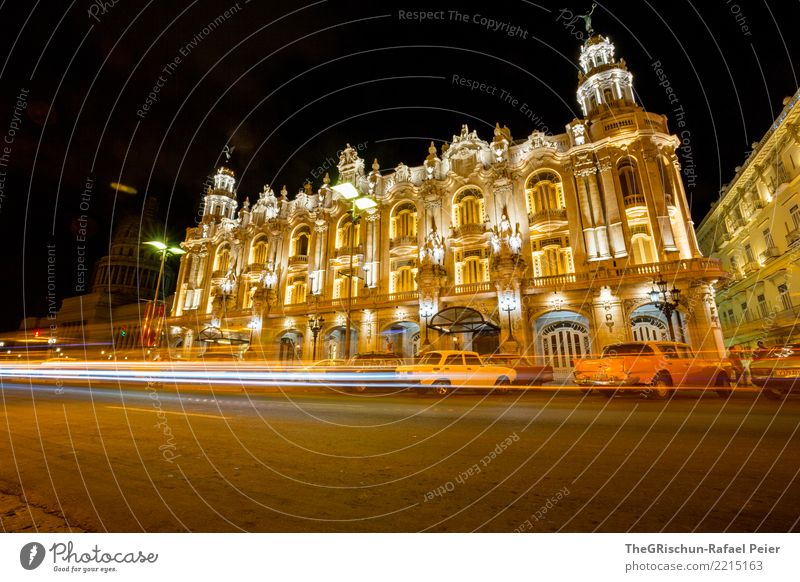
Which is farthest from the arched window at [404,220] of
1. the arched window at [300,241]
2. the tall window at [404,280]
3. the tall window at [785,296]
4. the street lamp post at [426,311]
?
the tall window at [785,296]

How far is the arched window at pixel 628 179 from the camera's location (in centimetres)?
2198

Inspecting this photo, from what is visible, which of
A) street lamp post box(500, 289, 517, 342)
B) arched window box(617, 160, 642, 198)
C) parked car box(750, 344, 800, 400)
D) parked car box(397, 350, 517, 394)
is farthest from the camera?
arched window box(617, 160, 642, 198)

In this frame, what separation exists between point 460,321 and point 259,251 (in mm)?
23718

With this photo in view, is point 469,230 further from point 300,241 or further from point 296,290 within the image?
point 300,241

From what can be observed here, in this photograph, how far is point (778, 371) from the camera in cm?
925

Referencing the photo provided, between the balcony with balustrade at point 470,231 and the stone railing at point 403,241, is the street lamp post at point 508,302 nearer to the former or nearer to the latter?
the balcony with balustrade at point 470,231

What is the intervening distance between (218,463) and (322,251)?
91.4 ft

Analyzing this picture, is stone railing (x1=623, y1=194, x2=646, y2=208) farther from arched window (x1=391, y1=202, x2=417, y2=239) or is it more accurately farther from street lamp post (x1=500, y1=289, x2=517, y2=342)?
arched window (x1=391, y1=202, x2=417, y2=239)

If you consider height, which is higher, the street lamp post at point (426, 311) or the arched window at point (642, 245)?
the arched window at point (642, 245)

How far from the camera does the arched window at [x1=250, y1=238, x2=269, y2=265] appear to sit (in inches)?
1373

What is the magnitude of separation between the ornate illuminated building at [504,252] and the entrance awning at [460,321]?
0.11m

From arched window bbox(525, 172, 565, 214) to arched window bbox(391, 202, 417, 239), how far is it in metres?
8.85

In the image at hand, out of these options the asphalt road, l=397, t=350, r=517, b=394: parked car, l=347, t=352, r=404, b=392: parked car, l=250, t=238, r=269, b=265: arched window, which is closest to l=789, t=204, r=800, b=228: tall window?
l=397, t=350, r=517, b=394: parked car
